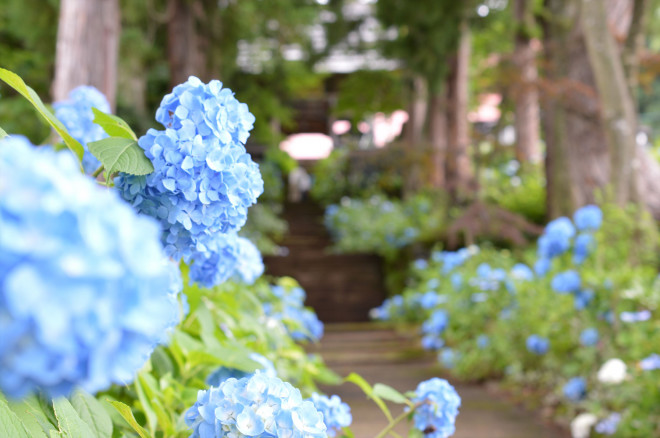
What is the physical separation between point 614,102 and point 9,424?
3.37 m

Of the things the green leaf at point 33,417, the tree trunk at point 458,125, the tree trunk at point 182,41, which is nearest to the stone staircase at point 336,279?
the tree trunk at point 458,125

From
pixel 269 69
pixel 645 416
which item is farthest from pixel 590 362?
pixel 269 69

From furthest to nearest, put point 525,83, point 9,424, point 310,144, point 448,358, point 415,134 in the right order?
point 310,144
point 415,134
point 525,83
point 448,358
point 9,424

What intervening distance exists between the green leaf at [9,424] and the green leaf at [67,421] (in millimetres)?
50

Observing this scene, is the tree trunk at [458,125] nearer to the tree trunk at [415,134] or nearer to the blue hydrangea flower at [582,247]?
the tree trunk at [415,134]

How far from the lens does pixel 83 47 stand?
2797 mm

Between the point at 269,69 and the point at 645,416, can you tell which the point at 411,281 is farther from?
the point at 645,416

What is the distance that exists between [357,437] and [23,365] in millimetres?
1805

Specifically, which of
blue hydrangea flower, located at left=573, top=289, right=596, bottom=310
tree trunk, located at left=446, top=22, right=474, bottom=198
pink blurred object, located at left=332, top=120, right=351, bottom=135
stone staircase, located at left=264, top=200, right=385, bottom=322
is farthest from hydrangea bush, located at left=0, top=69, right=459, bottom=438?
pink blurred object, located at left=332, top=120, right=351, bottom=135

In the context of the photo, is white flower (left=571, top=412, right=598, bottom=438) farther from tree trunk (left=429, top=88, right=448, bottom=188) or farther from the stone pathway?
tree trunk (left=429, top=88, right=448, bottom=188)

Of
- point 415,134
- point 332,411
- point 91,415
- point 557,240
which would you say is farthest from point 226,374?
point 415,134

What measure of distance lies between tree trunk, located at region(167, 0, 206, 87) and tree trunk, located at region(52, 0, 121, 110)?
1.85m

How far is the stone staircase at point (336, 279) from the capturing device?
6.09 meters

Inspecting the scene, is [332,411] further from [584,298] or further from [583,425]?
[584,298]
